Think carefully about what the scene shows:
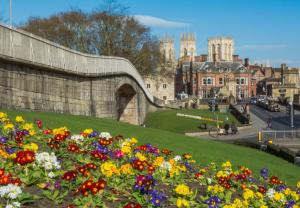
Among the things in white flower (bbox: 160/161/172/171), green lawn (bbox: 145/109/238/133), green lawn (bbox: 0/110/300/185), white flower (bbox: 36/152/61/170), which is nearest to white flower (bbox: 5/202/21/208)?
white flower (bbox: 36/152/61/170)

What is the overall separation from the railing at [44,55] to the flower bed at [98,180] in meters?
7.50

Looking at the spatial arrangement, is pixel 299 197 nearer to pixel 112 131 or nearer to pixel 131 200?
pixel 131 200

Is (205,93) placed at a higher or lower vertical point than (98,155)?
higher

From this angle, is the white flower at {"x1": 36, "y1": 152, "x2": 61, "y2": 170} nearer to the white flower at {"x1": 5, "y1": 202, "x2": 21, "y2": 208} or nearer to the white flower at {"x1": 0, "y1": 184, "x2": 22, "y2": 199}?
the white flower at {"x1": 0, "y1": 184, "x2": 22, "y2": 199}

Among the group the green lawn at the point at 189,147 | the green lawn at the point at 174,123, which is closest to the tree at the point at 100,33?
the green lawn at the point at 174,123

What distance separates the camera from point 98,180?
8.04 meters

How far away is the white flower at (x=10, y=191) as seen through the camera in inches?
263

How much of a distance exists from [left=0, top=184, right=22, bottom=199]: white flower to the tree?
2541 inches

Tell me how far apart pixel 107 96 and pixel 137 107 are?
1843 cm

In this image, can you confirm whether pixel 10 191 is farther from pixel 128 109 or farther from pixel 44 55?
pixel 128 109

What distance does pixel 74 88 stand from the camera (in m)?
27.0

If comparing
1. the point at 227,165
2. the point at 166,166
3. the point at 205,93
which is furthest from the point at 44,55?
the point at 205,93

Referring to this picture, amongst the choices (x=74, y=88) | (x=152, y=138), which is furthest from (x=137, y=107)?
(x=152, y=138)

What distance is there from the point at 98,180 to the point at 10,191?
159 centimetres
